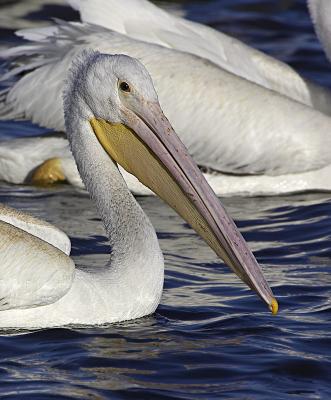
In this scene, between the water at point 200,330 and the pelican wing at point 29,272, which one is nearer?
the water at point 200,330

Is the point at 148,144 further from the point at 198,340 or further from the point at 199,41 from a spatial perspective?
the point at 199,41

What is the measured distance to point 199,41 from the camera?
8289 mm

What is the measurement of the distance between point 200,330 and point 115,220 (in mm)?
534

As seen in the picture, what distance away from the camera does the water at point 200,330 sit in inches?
183

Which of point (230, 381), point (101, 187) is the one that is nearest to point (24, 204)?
point (101, 187)

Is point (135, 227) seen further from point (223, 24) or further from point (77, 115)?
point (223, 24)

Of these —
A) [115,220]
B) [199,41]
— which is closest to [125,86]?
[115,220]

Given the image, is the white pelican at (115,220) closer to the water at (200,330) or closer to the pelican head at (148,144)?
the pelican head at (148,144)

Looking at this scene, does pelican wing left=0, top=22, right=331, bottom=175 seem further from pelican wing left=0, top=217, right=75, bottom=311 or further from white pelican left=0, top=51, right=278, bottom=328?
pelican wing left=0, top=217, right=75, bottom=311

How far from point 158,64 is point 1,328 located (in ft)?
9.96

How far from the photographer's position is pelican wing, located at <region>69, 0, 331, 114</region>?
806cm

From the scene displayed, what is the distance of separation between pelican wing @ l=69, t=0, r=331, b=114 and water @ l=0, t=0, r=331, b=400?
90cm

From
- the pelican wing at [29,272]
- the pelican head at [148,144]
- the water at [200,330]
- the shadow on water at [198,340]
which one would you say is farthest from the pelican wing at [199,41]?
the pelican wing at [29,272]

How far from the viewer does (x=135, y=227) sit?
5305 millimetres
